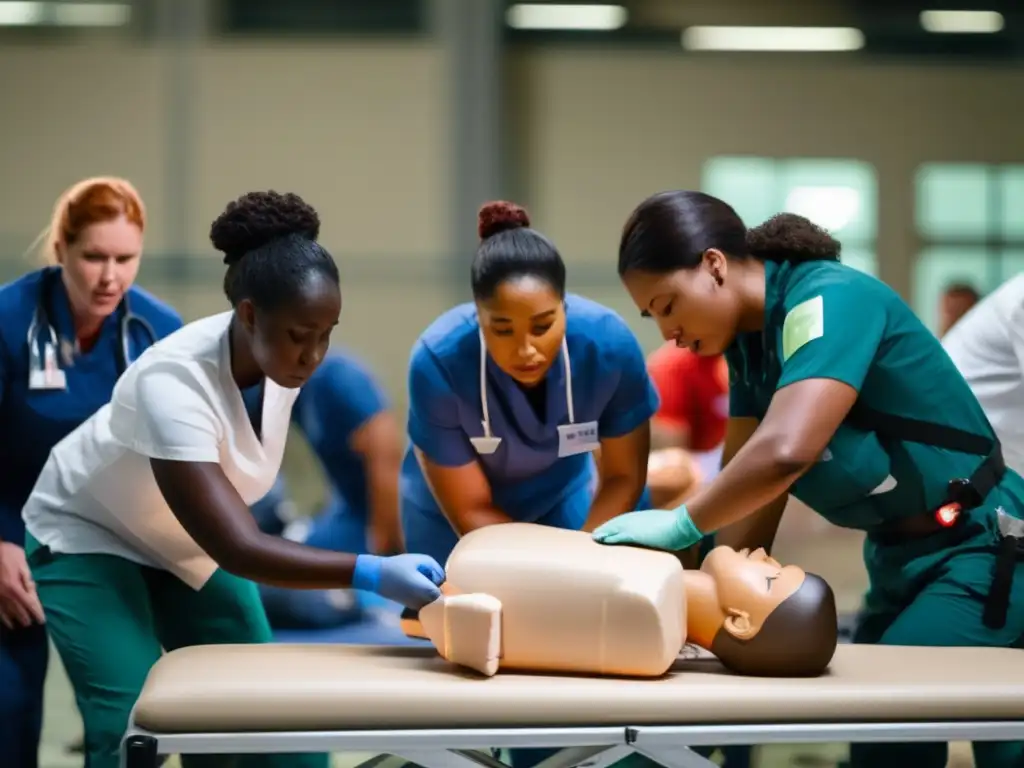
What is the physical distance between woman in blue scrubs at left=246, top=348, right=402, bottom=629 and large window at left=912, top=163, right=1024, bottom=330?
3.58 m

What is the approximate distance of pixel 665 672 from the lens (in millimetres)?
1882

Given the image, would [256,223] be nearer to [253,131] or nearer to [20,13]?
[253,131]

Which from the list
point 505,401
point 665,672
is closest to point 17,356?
point 505,401

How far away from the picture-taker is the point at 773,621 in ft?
6.06

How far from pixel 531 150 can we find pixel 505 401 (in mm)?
4358

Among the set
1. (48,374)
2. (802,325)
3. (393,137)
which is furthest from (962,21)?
(48,374)

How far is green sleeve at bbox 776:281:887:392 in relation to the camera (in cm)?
186

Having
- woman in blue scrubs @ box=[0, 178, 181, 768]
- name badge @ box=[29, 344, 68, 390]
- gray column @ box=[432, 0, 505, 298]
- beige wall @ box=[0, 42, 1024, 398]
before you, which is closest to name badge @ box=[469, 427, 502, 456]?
woman in blue scrubs @ box=[0, 178, 181, 768]

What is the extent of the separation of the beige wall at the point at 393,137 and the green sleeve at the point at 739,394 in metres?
3.98

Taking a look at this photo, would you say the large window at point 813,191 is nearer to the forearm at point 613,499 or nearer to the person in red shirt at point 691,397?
the person in red shirt at point 691,397

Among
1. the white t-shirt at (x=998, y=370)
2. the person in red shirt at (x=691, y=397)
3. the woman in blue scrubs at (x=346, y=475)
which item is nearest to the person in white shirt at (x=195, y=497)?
the white t-shirt at (x=998, y=370)

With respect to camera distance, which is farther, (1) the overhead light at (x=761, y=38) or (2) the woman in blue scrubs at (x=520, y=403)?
(1) the overhead light at (x=761, y=38)

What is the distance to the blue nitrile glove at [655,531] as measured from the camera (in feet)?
6.32

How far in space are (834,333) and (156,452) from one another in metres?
0.93
